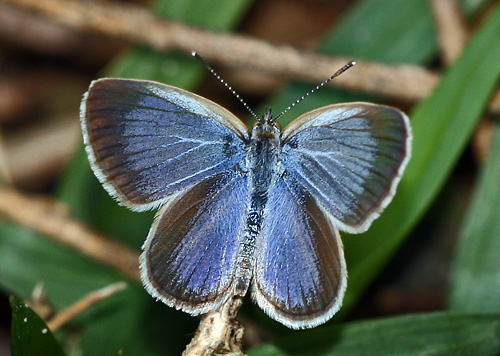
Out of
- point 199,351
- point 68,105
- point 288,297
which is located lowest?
point 199,351

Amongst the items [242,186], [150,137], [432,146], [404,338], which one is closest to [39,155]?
[150,137]

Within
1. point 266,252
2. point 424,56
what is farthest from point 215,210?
point 424,56

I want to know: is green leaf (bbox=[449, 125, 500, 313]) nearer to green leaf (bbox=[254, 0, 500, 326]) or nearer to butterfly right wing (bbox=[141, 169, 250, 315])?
green leaf (bbox=[254, 0, 500, 326])

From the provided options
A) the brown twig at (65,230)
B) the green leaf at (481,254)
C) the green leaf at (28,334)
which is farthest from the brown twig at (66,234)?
the green leaf at (481,254)

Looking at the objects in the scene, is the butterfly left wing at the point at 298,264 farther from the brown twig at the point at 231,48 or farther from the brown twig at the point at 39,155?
the brown twig at the point at 39,155

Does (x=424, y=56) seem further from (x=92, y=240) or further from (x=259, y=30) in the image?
(x=92, y=240)
